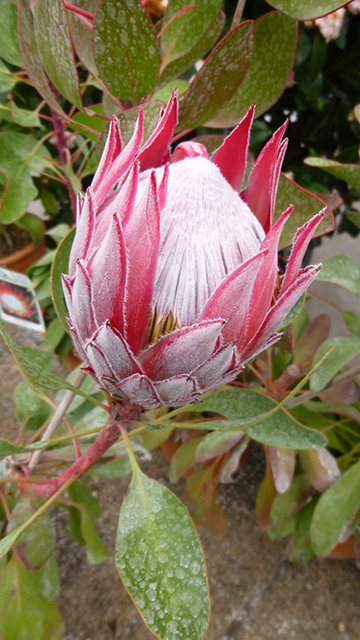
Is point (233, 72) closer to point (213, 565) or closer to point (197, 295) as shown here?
point (197, 295)

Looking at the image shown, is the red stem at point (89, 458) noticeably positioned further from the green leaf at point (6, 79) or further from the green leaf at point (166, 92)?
the green leaf at point (6, 79)

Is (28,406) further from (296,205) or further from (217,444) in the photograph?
(296,205)

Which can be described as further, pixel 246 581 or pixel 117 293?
pixel 246 581

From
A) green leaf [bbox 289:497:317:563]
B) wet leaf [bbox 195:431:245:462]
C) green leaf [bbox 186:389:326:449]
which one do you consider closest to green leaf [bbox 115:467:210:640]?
green leaf [bbox 186:389:326:449]

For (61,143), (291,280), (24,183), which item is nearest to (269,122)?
(61,143)

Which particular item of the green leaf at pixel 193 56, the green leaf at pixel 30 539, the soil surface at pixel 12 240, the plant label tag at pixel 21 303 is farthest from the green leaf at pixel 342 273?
the soil surface at pixel 12 240
